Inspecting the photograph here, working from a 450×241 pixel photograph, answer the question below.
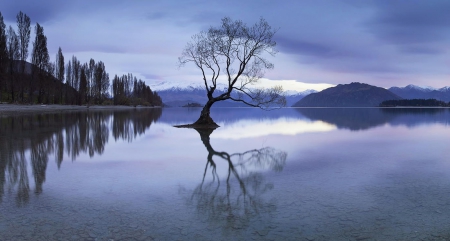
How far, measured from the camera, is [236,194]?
8570 millimetres

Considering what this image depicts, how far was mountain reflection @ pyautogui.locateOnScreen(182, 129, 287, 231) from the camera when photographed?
22.3ft

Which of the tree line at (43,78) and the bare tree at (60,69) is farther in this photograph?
the bare tree at (60,69)

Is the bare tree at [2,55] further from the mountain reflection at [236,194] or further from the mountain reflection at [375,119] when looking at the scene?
the mountain reflection at [236,194]

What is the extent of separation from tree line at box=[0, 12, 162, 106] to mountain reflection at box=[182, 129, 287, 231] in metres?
62.9

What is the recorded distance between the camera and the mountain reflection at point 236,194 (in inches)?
268

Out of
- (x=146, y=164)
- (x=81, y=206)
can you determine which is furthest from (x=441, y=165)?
(x=81, y=206)

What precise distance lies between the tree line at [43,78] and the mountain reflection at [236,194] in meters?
62.9

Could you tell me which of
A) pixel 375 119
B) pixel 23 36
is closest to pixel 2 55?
pixel 23 36

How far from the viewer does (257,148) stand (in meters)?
18.0

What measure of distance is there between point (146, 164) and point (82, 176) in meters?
2.90

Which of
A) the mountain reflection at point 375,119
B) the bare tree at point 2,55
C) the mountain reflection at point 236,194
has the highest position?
the bare tree at point 2,55

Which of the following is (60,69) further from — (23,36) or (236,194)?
(236,194)

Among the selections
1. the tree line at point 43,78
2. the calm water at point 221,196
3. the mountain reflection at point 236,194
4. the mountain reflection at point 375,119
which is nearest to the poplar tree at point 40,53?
the tree line at point 43,78

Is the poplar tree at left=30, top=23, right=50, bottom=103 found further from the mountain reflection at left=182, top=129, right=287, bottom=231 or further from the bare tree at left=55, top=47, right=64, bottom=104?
the mountain reflection at left=182, top=129, right=287, bottom=231
